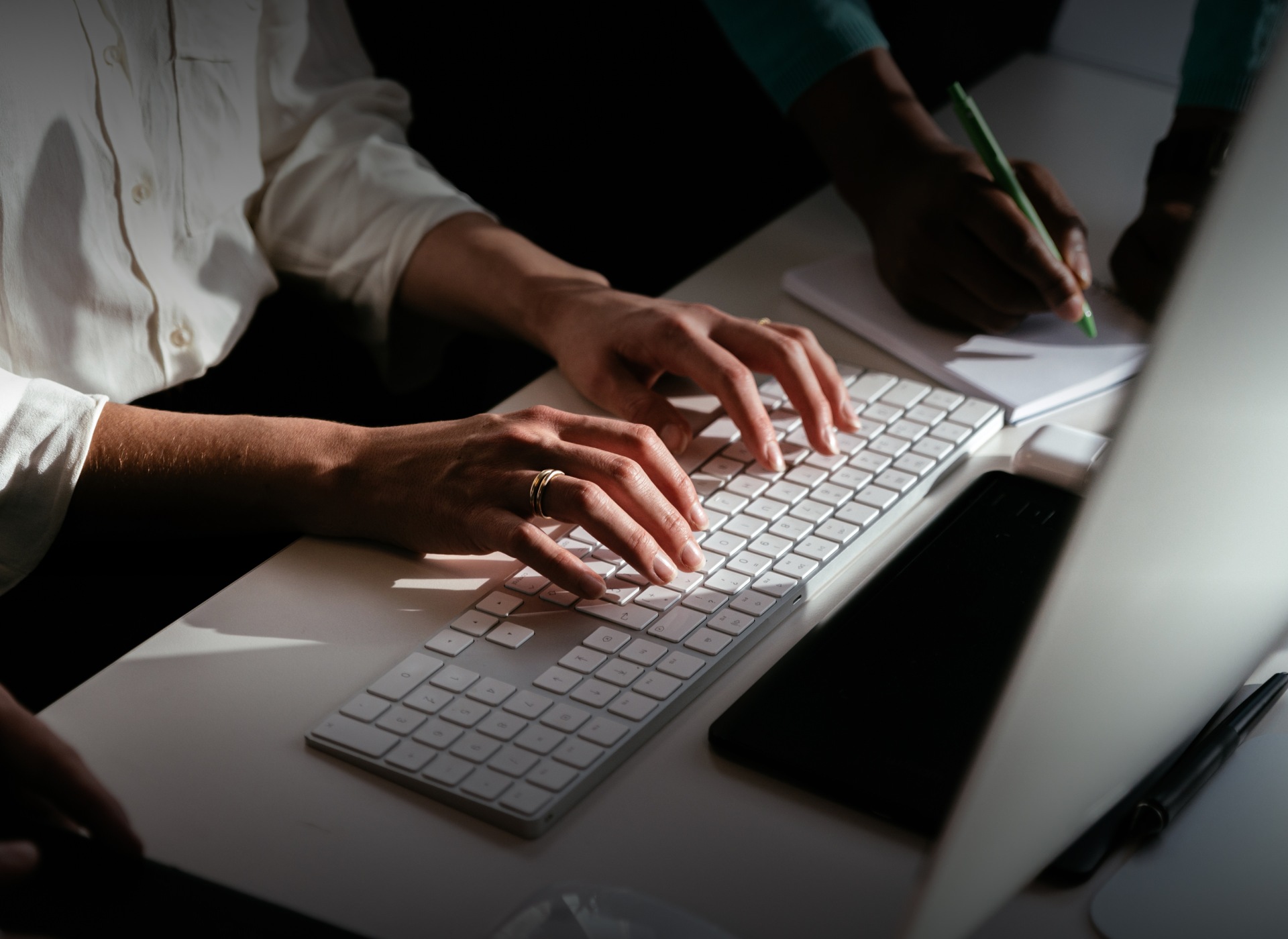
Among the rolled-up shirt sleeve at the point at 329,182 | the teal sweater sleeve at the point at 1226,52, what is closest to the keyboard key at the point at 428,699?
the rolled-up shirt sleeve at the point at 329,182

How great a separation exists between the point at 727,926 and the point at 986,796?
0.19 m

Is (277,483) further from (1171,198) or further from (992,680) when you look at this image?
(1171,198)

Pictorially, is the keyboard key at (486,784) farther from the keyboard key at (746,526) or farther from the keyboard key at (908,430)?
the keyboard key at (908,430)

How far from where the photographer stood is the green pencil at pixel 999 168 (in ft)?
3.22

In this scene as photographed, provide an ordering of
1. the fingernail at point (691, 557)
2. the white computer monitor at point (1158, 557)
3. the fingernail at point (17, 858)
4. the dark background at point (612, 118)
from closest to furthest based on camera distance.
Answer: the white computer monitor at point (1158, 557), the fingernail at point (17, 858), the fingernail at point (691, 557), the dark background at point (612, 118)

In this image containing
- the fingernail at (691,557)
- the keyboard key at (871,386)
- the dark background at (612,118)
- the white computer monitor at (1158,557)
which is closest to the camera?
the white computer monitor at (1158,557)

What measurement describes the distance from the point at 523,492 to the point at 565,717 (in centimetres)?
17

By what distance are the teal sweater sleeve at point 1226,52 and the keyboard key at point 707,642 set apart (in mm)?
915

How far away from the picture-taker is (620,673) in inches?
24.7

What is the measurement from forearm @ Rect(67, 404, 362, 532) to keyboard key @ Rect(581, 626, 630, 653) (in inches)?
8.9

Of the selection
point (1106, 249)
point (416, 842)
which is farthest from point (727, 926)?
point (1106, 249)

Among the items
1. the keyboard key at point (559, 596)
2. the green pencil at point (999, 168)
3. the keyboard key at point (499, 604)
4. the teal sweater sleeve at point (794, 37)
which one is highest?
the teal sweater sleeve at point (794, 37)

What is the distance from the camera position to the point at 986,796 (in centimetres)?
36

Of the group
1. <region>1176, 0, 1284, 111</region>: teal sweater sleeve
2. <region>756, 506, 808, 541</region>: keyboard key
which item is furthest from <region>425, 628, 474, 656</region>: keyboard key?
<region>1176, 0, 1284, 111</region>: teal sweater sleeve
